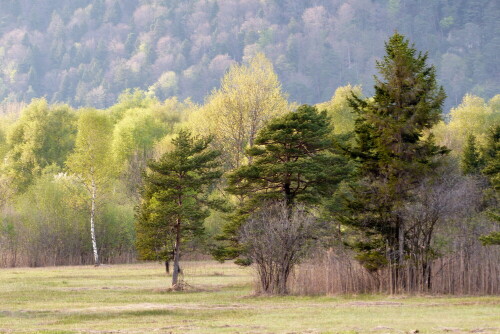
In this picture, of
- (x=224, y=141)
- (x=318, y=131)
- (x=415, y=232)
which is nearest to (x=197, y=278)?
(x=318, y=131)

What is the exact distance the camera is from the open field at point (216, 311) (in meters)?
22.8

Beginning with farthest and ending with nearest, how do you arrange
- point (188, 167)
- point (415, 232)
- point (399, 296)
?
point (188, 167), point (415, 232), point (399, 296)

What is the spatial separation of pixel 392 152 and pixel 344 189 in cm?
764

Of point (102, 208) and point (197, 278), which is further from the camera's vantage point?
point (102, 208)

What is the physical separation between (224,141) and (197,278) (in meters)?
25.1

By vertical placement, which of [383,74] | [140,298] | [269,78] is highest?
[269,78]

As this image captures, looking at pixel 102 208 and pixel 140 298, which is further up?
pixel 102 208

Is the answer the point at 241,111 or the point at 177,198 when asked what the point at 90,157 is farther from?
the point at 177,198

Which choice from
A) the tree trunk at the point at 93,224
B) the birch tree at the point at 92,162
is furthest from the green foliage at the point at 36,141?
the tree trunk at the point at 93,224

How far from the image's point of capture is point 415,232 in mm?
36312

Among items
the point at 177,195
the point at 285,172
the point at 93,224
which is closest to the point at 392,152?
the point at 285,172

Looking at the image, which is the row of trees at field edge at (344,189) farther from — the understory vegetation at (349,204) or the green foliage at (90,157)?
the green foliage at (90,157)

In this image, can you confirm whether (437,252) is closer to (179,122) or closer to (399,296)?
(399,296)

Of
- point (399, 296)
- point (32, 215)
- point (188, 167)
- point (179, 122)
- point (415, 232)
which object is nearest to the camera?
point (399, 296)
